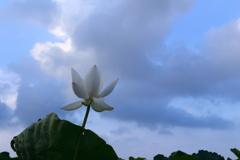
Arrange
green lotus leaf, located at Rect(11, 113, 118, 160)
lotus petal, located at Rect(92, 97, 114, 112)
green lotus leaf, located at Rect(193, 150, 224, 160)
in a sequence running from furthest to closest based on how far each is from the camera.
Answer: green lotus leaf, located at Rect(193, 150, 224, 160) < lotus petal, located at Rect(92, 97, 114, 112) < green lotus leaf, located at Rect(11, 113, 118, 160)

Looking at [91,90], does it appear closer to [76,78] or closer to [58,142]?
[76,78]

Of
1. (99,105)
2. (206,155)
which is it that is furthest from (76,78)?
(206,155)

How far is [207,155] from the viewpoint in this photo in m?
1.95

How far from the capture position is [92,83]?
1696 millimetres

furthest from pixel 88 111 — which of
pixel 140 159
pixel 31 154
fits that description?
pixel 140 159

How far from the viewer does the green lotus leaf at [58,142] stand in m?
1.44

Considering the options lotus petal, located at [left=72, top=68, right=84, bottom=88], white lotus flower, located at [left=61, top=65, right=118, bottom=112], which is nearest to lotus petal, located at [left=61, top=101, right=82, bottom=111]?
white lotus flower, located at [left=61, top=65, right=118, bottom=112]

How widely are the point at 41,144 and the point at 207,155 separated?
47.6 inches

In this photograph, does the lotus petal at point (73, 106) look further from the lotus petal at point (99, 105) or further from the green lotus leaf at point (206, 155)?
the green lotus leaf at point (206, 155)

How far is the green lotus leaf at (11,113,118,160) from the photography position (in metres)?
1.44

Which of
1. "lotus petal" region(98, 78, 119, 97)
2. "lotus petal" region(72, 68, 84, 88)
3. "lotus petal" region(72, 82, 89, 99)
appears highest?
"lotus petal" region(72, 68, 84, 88)

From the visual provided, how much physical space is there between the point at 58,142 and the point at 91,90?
1.32ft

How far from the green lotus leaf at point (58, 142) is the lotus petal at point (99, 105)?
0.73 feet

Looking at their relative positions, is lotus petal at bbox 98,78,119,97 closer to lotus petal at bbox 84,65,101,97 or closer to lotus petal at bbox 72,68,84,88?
lotus petal at bbox 84,65,101,97
